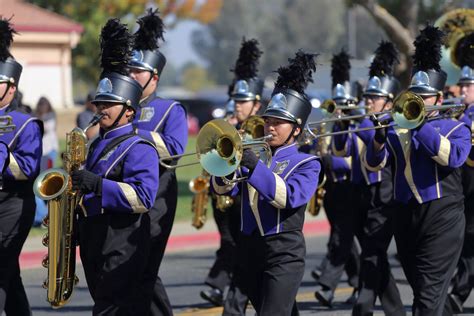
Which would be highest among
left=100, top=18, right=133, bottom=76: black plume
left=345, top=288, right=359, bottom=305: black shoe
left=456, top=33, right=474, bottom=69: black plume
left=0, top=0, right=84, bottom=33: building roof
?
left=456, top=33, right=474, bottom=69: black plume

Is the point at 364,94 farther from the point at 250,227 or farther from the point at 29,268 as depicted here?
the point at 29,268

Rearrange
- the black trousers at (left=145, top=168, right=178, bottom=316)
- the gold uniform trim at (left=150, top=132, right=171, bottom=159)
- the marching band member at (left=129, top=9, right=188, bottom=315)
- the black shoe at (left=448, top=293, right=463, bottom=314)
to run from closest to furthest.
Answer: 1. the black trousers at (left=145, top=168, right=178, bottom=316)
2. the marching band member at (left=129, top=9, right=188, bottom=315)
3. the gold uniform trim at (left=150, top=132, right=171, bottom=159)
4. the black shoe at (left=448, top=293, right=463, bottom=314)

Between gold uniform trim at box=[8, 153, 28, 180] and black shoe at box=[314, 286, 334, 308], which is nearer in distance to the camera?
gold uniform trim at box=[8, 153, 28, 180]

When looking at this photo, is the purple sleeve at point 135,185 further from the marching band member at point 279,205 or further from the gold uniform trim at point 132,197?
the marching band member at point 279,205

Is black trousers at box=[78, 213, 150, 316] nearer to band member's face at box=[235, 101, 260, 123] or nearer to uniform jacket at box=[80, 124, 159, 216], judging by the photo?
uniform jacket at box=[80, 124, 159, 216]

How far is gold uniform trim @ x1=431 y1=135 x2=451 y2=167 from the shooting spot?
841 cm

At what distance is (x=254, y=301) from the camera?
25.2ft

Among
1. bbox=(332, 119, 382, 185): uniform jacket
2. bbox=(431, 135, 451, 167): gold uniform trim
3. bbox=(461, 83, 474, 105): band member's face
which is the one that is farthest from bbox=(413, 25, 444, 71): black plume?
bbox=(332, 119, 382, 185): uniform jacket

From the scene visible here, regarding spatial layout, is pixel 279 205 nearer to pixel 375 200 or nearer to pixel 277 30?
pixel 375 200

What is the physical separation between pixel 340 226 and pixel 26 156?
149 inches

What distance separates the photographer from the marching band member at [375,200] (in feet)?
31.4

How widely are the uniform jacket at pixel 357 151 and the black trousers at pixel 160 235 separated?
6.62 ft

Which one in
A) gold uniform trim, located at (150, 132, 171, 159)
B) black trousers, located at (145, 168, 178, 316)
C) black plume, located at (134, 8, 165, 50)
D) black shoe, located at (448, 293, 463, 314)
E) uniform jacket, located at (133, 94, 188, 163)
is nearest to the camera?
black trousers, located at (145, 168, 178, 316)

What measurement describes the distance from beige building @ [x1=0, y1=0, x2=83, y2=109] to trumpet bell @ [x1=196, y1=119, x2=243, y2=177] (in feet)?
85.6
